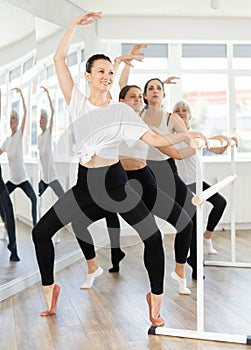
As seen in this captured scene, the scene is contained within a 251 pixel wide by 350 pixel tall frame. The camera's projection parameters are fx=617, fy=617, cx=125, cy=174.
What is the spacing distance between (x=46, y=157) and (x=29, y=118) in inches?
18.8

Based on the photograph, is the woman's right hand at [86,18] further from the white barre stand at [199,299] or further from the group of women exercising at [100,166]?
the white barre stand at [199,299]

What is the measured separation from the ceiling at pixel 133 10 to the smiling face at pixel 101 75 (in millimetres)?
903

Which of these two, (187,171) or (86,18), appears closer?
(86,18)

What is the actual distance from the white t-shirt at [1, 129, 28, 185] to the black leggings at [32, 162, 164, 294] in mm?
710

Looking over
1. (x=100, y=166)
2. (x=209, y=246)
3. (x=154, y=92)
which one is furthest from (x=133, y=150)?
(x=209, y=246)

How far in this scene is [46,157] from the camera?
4.46 meters

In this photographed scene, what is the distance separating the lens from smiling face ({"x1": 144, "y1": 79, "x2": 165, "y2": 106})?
406 cm

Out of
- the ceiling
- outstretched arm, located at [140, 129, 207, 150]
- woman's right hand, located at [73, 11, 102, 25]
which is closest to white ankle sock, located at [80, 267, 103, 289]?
outstretched arm, located at [140, 129, 207, 150]

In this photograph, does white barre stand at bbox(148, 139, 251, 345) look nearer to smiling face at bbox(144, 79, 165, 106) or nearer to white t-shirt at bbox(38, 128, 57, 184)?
smiling face at bbox(144, 79, 165, 106)

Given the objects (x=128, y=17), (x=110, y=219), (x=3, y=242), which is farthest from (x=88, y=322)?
(x=128, y=17)

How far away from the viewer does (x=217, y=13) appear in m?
6.09

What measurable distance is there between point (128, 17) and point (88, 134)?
323 centimetres

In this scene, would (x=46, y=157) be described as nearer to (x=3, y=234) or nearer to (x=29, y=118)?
(x=29, y=118)

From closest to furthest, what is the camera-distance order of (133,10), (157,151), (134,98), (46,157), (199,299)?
(199,299)
(134,98)
(157,151)
(46,157)
(133,10)
